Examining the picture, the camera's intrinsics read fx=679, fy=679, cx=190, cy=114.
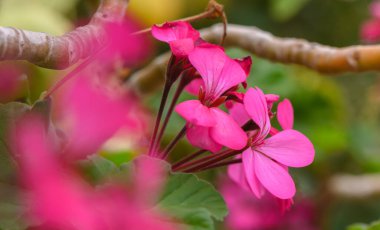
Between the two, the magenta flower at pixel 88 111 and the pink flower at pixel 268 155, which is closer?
the magenta flower at pixel 88 111

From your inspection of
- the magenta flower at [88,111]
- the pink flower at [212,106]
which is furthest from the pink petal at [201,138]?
the magenta flower at [88,111]

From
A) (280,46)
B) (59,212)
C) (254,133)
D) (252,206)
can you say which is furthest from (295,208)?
(59,212)

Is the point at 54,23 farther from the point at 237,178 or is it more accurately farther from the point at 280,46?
the point at 237,178

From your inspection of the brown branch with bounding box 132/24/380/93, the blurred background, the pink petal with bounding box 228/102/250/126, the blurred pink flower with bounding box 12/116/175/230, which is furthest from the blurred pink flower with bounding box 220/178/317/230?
the blurred pink flower with bounding box 12/116/175/230

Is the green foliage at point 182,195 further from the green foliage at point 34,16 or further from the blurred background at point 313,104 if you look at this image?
the green foliage at point 34,16

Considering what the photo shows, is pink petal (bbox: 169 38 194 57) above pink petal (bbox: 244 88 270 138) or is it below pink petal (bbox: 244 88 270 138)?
above

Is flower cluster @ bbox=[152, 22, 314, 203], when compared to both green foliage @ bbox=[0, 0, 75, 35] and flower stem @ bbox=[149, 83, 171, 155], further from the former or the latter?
green foliage @ bbox=[0, 0, 75, 35]

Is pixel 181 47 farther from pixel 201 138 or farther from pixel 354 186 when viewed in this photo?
pixel 354 186
